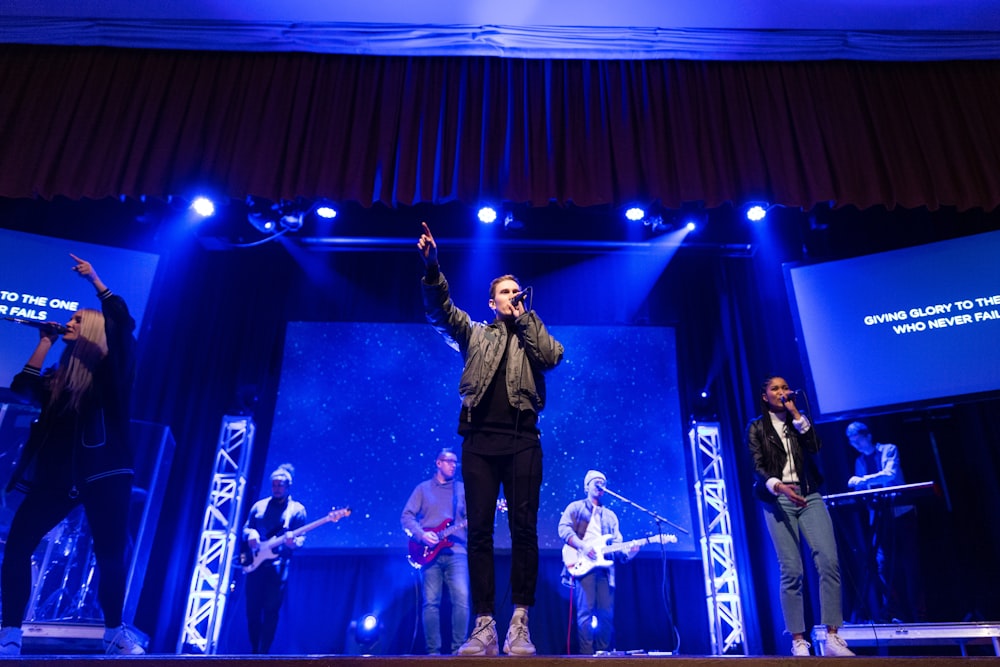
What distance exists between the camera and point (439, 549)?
627cm

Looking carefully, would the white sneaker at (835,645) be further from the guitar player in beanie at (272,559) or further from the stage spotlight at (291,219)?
the stage spotlight at (291,219)

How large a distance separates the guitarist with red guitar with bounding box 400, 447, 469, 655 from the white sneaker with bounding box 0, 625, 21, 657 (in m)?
3.18

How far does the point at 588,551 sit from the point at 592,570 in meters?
0.16

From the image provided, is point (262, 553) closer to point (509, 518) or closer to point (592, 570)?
point (592, 570)

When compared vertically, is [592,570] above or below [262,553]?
below

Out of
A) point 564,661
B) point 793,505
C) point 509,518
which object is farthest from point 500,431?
point 793,505

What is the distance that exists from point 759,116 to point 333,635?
5826mm

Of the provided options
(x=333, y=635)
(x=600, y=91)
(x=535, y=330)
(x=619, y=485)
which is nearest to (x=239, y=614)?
(x=333, y=635)

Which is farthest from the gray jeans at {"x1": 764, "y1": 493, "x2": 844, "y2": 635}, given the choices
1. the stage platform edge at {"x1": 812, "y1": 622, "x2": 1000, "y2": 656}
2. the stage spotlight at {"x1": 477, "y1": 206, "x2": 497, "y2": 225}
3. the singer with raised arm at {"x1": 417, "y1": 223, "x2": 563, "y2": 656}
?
the stage spotlight at {"x1": 477, "y1": 206, "x2": 497, "y2": 225}

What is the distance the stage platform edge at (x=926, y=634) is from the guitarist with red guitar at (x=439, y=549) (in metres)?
Result: 2.75

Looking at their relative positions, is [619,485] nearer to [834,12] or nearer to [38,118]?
[834,12]

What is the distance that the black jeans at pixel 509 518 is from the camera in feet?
10.4

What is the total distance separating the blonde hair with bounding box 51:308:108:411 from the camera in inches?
165

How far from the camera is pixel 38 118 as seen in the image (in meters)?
4.64
